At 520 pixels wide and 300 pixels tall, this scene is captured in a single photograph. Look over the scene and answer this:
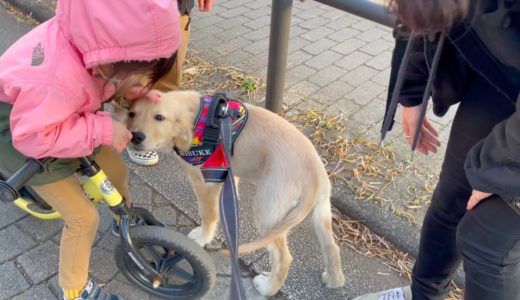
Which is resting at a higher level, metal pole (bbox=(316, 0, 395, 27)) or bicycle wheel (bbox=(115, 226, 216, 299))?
metal pole (bbox=(316, 0, 395, 27))

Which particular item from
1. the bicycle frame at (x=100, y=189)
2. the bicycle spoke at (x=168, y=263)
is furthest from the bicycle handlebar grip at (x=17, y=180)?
the bicycle spoke at (x=168, y=263)

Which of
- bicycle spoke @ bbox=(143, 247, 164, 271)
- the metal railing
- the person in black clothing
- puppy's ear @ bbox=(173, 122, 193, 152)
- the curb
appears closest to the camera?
the person in black clothing

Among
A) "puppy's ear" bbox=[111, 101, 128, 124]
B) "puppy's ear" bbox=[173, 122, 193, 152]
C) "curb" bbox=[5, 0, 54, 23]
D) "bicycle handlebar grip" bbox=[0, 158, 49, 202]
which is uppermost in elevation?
"bicycle handlebar grip" bbox=[0, 158, 49, 202]

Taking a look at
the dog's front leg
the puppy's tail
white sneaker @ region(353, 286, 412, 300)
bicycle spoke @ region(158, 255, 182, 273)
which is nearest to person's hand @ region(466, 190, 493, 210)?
the puppy's tail

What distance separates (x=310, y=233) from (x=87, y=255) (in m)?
1.23

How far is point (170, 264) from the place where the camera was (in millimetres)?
2205

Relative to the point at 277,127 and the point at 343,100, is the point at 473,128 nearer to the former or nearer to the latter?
the point at 277,127

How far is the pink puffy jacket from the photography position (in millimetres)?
1460

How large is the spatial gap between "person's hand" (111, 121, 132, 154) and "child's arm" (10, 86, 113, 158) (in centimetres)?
3

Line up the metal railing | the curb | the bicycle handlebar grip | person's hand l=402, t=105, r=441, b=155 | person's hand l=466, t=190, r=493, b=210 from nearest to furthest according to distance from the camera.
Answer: person's hand l=466, t=190, r=493, b=210, the bicycle handlebar grip, person's hand l=402, t=105, r=441, b=155, the metal railing, the curb

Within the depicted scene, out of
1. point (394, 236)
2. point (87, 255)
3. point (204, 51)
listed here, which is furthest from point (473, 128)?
point (204, 51)

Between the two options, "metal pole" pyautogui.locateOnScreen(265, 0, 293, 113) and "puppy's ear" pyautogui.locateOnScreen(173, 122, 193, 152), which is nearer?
"puppy's ear" pyautogui.locateOnScreen(173, 122, 193, 152)

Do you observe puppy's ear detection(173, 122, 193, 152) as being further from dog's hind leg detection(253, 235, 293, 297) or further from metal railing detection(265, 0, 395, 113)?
metal railing detection(265, 0, 395, 113)

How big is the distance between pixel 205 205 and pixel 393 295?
1038mm
